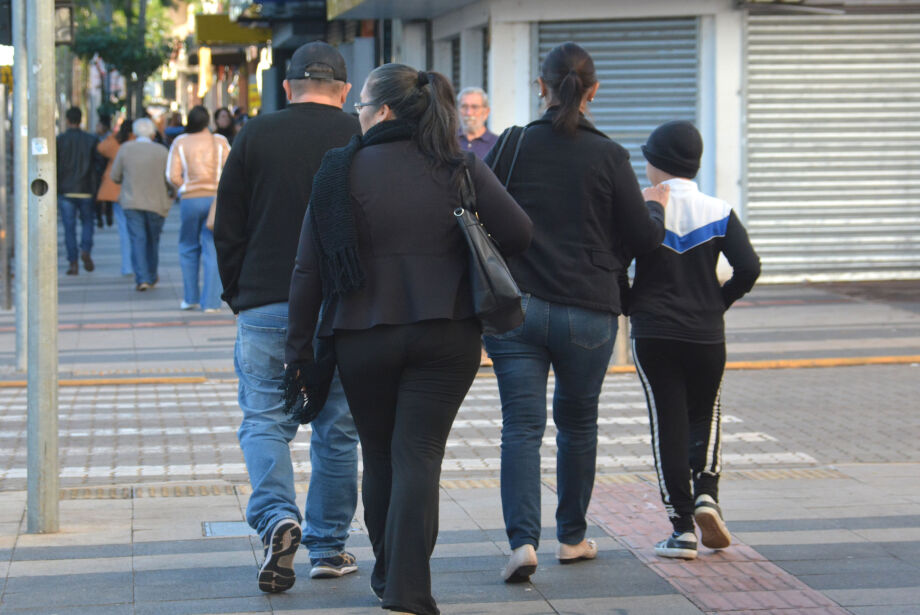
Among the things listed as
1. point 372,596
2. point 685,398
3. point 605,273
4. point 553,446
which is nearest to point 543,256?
point 605,273

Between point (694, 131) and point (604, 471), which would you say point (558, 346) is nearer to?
point (694, 131)

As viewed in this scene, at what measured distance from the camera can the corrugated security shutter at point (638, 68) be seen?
16.6 m

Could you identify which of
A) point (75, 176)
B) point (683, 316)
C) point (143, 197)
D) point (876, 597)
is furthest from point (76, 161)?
point (876, 597)

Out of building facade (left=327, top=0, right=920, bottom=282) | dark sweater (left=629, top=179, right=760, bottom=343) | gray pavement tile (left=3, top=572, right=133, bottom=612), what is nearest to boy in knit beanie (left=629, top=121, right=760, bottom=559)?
dark sweater (left=629, top=179, right=760, bottom=343)

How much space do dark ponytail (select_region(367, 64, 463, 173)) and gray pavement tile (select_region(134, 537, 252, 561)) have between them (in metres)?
1.99

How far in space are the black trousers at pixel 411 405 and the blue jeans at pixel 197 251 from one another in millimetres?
9582

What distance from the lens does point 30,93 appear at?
5.78 m

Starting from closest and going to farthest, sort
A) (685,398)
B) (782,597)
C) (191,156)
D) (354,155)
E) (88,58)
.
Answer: (354,155) → (782,597) → (685,398) → (191,156) → (88,58)

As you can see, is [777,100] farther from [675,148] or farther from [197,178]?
[675,148]

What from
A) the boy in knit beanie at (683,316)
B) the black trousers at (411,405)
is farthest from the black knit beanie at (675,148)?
the black trousers at (411,405)

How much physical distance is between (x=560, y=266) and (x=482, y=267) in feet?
2.57

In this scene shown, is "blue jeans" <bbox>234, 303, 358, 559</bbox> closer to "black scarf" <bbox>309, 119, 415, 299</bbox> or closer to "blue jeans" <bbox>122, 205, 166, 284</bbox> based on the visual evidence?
"black scarf" <bbox>309, 119, 415, 299</bbox>

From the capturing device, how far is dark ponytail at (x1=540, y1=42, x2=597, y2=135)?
5016 mm

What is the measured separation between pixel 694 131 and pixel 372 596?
6.65ft
